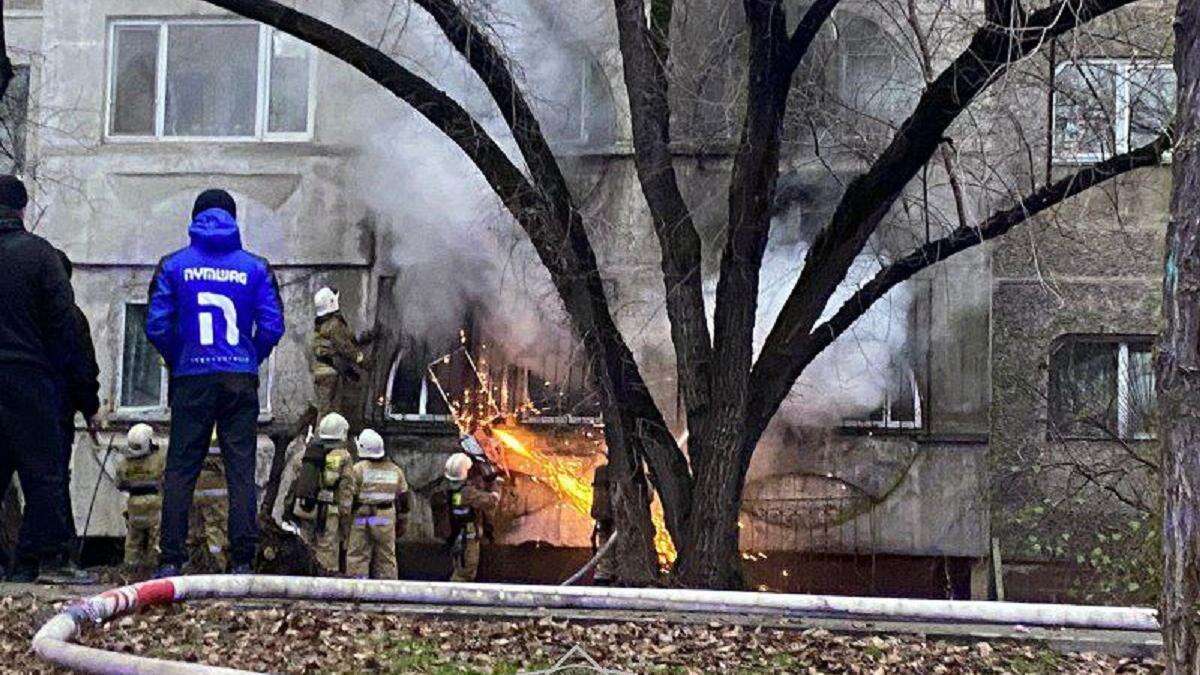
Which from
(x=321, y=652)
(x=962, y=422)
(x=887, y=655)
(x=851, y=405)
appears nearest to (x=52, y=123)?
(x=851, y=405)

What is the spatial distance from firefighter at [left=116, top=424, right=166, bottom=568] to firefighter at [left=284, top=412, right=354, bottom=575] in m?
1.04

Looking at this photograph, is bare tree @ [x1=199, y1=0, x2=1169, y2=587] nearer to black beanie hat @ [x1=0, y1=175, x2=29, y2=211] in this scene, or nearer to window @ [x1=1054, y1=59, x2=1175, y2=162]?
→ window @ [x1=1054, y1=59, x2=1175, y2=162]

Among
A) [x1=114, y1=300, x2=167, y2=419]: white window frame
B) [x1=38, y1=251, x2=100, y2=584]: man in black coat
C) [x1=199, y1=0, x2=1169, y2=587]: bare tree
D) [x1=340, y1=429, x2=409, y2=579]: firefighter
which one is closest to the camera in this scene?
[x1=38, y1=251, x2=100, y2=584]: man in black coat

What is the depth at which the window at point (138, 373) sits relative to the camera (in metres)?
15.7

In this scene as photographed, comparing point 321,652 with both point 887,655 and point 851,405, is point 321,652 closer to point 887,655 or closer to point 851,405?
point 887,655

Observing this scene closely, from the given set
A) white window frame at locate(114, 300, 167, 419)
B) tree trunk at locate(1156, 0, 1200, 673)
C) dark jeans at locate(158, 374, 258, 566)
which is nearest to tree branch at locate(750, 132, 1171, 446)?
dark jeans at locate(158, 374, 258, 566)

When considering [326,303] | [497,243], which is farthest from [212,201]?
[497,243]

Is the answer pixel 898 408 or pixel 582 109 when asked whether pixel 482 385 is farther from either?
pixel 898 408

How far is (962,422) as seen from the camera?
1455 cm

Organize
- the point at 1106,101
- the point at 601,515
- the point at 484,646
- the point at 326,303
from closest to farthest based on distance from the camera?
the point at 484,646, the point at 1106,101, the point at 601,515, the point at 326,303

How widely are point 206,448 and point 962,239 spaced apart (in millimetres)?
5013

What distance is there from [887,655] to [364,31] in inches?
402

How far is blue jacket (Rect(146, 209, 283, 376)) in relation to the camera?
793cm

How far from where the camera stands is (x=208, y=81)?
15.9m
